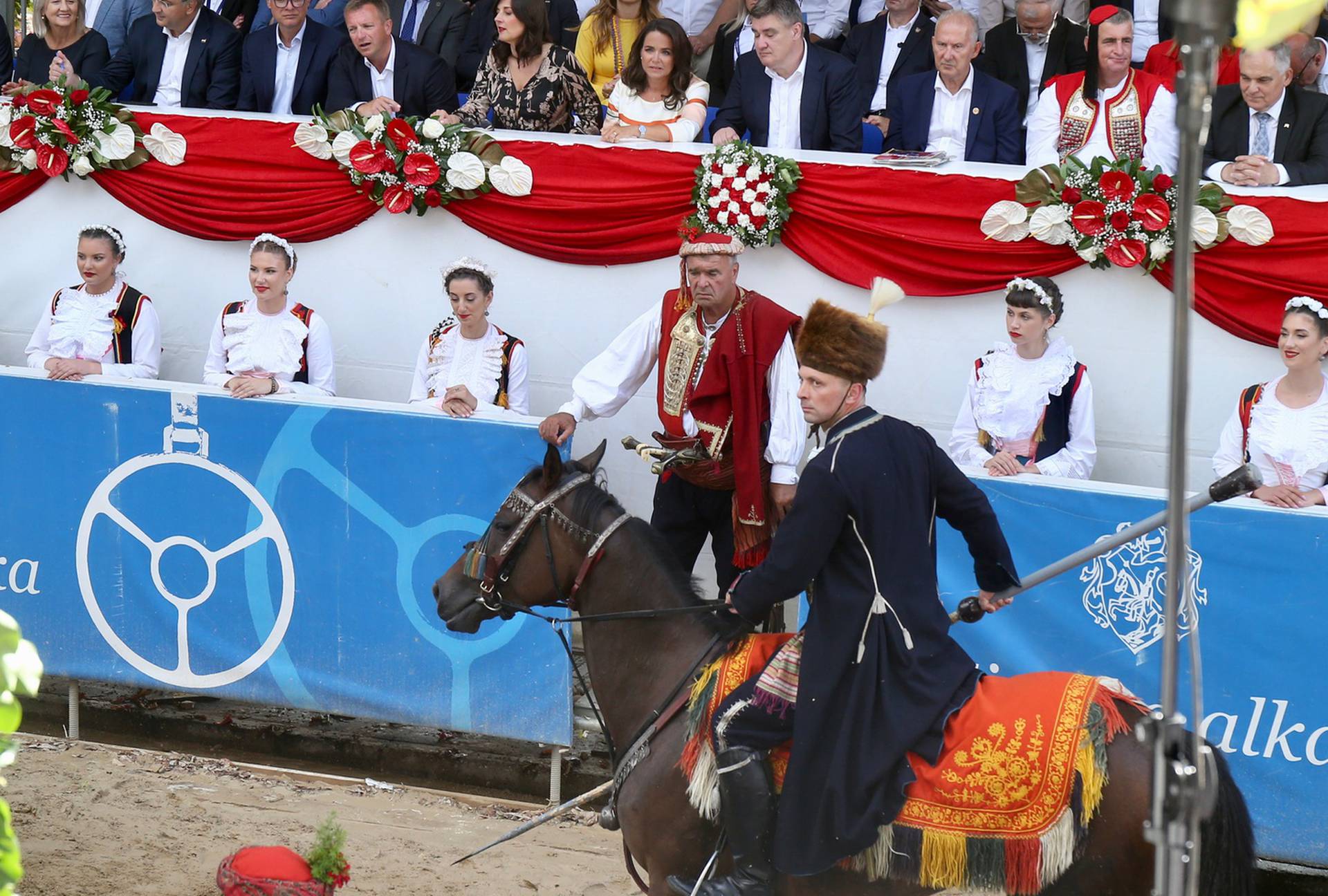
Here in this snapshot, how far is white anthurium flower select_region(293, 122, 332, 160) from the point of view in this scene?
7801 millimetres

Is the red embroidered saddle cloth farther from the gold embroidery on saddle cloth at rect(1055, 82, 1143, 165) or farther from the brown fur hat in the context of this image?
the gold embroidery on saddle cloth at rect(1055, 82, 1143, 165)

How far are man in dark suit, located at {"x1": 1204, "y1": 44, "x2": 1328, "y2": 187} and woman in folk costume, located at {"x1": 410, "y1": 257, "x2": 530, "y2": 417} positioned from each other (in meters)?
3.36

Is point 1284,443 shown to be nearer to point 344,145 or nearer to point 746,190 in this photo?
point 746,190

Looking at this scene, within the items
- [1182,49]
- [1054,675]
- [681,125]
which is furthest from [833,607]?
[681,125]

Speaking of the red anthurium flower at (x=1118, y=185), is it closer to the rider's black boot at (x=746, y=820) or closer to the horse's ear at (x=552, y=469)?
the horse's ear at (x=552, y=469)

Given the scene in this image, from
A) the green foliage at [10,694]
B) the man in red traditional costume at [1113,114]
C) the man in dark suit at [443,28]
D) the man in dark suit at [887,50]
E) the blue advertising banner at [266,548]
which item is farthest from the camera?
the man in dark suit at [443,28]

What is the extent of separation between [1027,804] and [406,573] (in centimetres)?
326

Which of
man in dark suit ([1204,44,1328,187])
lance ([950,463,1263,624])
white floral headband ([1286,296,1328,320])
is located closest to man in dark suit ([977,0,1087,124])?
man in dark suit ([1204,44,1328,187])

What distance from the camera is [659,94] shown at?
7633 mm

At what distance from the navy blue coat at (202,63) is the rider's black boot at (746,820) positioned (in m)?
6.11

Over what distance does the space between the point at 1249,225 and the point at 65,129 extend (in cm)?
621

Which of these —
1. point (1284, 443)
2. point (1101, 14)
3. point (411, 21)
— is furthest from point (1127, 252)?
point (411, 21)

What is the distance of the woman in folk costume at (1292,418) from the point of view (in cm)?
587

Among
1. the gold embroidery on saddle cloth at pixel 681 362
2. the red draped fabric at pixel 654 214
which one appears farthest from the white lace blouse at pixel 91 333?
the gold embroidery on saddle cloth at pixel 681 362
